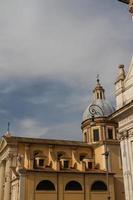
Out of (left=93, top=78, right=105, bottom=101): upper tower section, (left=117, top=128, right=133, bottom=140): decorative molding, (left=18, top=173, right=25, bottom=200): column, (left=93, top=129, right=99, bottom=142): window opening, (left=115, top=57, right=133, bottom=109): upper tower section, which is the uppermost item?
(left=93, top=78, right=105, bottom=101): upper tower section

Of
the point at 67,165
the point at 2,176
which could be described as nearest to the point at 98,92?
the point at 67,165

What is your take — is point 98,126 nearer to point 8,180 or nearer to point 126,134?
point 8,180

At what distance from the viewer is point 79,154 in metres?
53.8

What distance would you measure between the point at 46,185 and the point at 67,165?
6.25 m

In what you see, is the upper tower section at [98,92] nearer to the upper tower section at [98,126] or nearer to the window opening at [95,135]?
the upper tower section at [98,126]

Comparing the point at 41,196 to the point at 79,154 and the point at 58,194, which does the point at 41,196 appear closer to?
the point at 58,194

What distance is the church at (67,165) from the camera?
44.4m

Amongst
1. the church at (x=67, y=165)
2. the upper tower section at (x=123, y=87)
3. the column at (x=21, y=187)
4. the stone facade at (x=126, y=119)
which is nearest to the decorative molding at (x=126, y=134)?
the stone facade at (x=126, y=119)

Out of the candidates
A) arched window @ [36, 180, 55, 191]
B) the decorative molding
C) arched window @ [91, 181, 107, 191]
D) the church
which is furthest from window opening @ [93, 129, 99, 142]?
the decorative molding

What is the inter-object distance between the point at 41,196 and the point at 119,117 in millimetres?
22838

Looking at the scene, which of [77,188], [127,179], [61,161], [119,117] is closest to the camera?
[127,179]

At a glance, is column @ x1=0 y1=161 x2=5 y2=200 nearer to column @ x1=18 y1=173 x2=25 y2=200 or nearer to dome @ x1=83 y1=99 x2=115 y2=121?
column @ x1=18 y1=173 x2=25 y2=200

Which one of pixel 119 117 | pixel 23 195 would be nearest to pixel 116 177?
pixel 23 195

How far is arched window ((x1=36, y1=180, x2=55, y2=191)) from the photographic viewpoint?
44375mm
